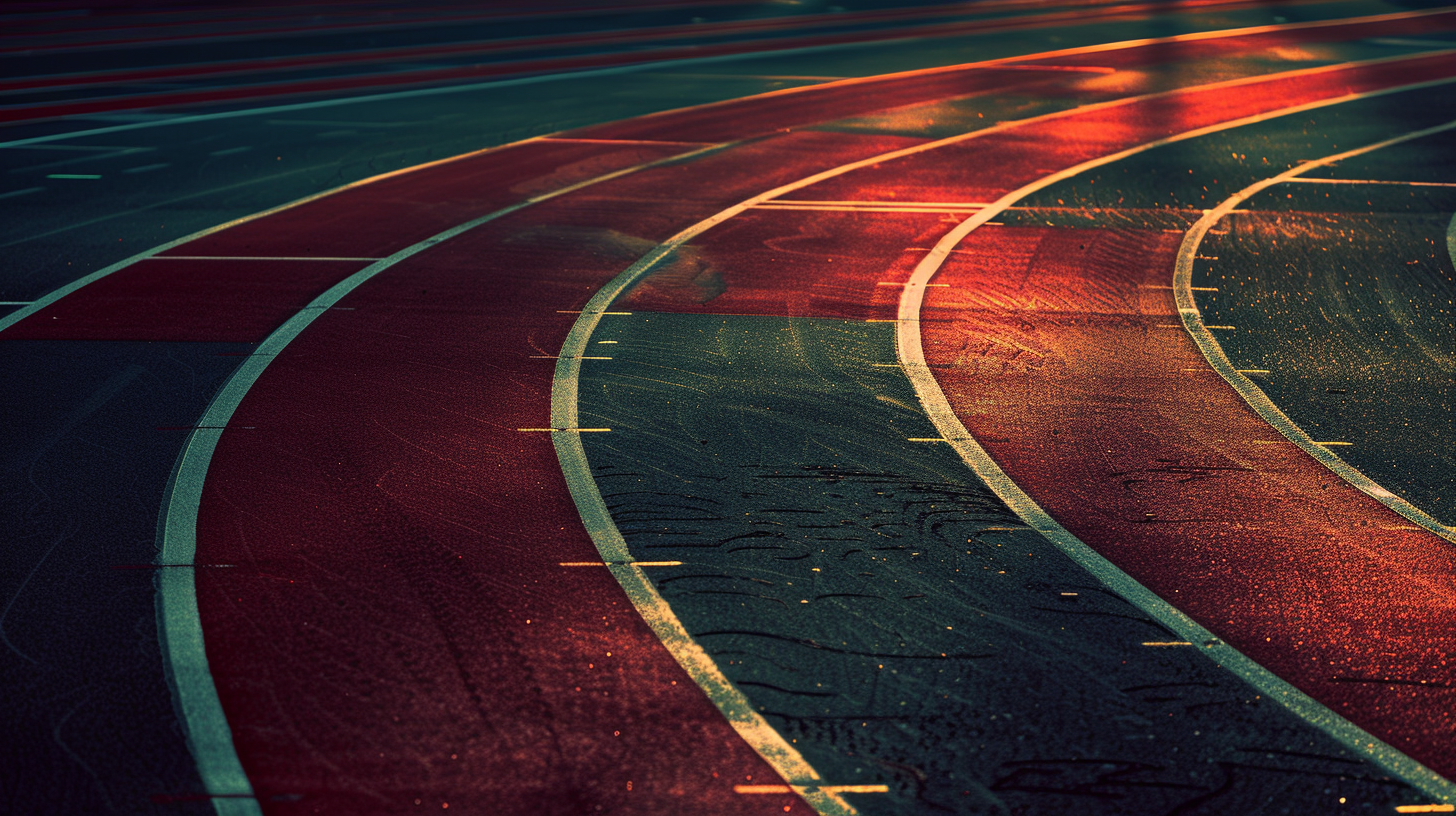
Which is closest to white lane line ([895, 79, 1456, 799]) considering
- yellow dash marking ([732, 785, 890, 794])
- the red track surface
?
the red track surface

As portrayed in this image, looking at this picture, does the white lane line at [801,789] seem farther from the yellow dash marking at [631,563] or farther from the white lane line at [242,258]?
the white lane line at [242,258]

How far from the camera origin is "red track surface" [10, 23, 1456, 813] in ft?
16.9

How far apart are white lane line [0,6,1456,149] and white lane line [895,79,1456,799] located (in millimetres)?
12886

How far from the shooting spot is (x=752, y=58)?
2731 centimetres

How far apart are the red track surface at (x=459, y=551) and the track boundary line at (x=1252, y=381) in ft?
0.77

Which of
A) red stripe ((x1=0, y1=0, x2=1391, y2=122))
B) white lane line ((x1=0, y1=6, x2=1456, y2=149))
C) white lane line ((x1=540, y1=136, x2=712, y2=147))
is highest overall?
red stripe ((x1=0, y1=0, x2=1391, y2=122))

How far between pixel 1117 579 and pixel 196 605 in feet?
16.3

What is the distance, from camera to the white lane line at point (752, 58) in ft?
65.6

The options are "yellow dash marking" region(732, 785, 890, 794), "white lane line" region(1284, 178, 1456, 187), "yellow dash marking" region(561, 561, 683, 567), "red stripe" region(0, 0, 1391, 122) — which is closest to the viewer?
"yellow dash marking" region(732, 785, 890, 794)

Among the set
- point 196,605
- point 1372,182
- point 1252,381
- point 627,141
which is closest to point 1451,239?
point 1372,182

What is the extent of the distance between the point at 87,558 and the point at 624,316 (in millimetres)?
5242

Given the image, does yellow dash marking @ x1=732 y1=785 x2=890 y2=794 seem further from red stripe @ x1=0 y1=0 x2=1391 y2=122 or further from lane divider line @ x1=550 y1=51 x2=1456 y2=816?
red stripe @ x1=0 y1=0 x2=1391 y2=122

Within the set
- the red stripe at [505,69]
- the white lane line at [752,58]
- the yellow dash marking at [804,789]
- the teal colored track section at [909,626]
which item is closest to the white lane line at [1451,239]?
the teal colored track section at [909,626]

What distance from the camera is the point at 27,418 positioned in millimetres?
8633
